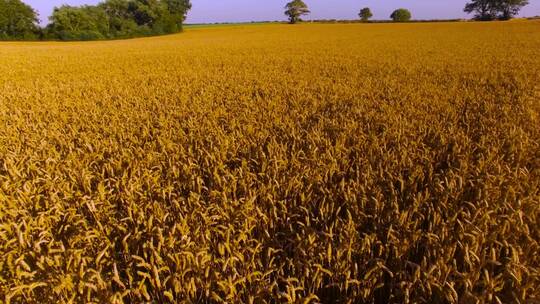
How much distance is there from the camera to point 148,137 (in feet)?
15.6

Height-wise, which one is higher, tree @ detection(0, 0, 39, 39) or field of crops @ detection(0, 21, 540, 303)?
tree @ detection(0, 0, 39, 39)

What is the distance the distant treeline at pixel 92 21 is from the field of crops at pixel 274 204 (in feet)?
211

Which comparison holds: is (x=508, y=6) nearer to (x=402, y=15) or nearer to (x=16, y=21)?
(x=402, y=15)

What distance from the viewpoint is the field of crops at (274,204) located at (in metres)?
1.96

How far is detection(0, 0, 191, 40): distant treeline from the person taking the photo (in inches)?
2346

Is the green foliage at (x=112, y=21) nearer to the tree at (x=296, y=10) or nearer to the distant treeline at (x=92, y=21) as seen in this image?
the distant treeline at (x=92, y=21)

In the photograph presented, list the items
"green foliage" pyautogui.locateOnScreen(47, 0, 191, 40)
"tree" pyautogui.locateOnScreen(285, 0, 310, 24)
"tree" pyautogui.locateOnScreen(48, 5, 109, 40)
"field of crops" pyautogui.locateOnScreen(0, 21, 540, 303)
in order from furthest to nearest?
"tree" pyautogui.locateOnScreen(285, 0, 310, 24)
"green foliage" pyautogui.locateOnScreen(47, 0, 191, 40)
"tree" pyautogui.locateOnScreen(48, 5, 109, 40)
"field of crops" pyautogui.locateOnScreen(0, 21, 540, 303)

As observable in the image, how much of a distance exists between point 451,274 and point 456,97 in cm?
613

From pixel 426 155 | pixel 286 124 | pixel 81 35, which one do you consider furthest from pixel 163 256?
pixel 81 35

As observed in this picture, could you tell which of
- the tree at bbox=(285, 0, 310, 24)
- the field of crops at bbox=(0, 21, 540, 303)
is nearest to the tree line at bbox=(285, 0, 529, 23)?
the tree at bbox=(285, 0, 310, 24)

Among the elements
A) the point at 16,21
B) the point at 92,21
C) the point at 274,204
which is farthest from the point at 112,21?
the point at 274,204

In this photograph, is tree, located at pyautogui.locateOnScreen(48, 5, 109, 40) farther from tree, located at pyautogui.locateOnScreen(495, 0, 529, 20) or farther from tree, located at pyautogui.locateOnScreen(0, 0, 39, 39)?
tree, located at pyautogui.locateOnScreen(495, 0, 529, 20)

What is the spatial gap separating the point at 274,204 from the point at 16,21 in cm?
7592

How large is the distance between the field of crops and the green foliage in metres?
64.2
